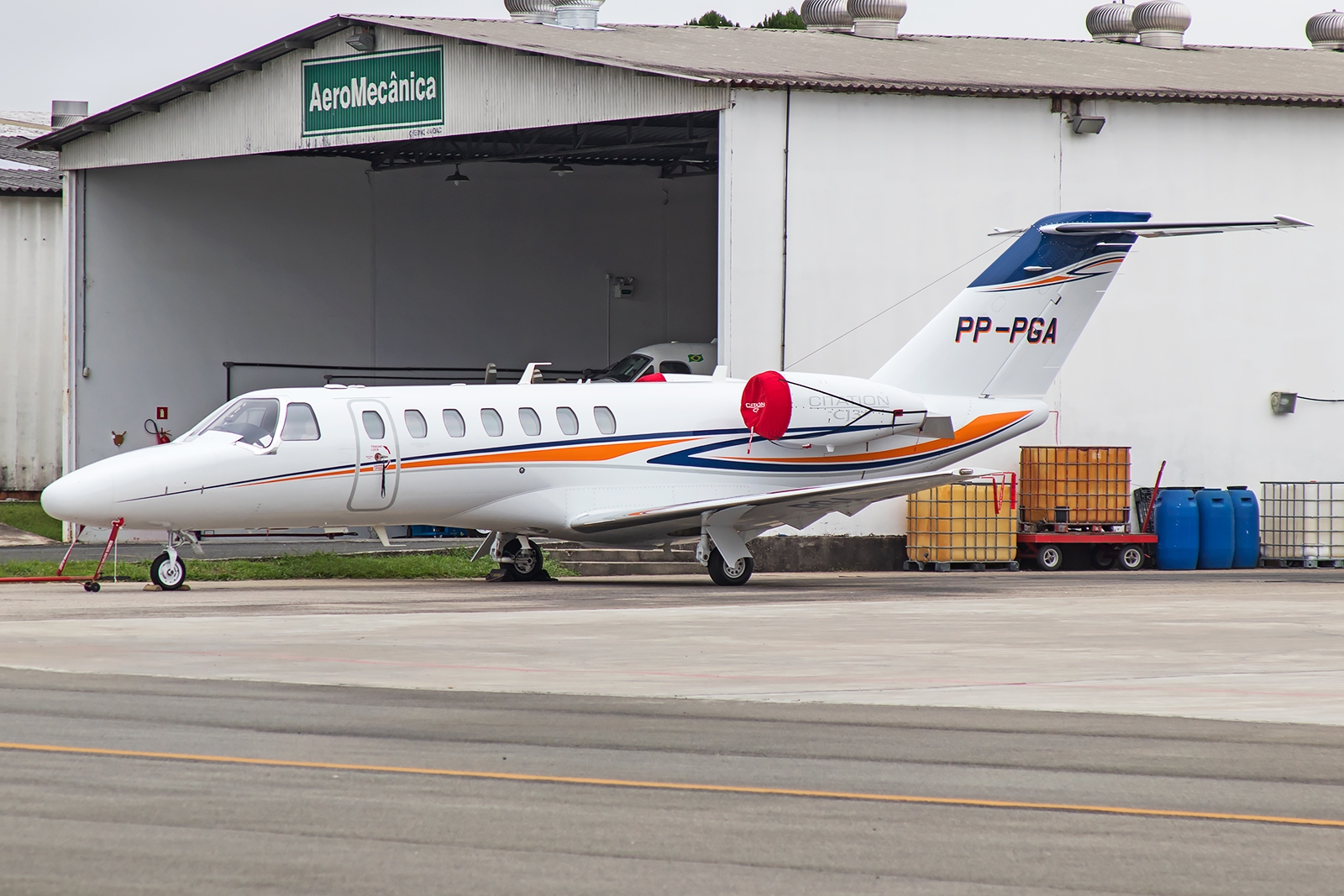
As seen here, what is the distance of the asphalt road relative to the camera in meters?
5.65

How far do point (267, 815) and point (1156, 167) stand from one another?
874 inches

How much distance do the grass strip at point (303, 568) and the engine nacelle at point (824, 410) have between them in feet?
14.4

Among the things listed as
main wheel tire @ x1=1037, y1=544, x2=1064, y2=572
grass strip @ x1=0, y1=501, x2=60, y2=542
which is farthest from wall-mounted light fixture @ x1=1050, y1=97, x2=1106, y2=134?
grass strip @ x1=0, y1=501, x2=60, y2=542

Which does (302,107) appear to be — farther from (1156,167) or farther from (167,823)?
(167,823)

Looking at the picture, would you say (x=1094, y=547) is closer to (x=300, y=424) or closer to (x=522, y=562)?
(x=522, y=562)

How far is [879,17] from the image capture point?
32469 millimetres

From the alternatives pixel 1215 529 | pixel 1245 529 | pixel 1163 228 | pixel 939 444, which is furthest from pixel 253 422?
pixel 1245 529

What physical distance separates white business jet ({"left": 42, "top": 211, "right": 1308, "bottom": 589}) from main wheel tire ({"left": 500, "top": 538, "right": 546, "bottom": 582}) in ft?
0.07

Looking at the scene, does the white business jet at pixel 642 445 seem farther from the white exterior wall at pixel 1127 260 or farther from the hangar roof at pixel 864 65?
the hangar roof at pixel 864 65

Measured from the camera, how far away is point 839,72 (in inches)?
975

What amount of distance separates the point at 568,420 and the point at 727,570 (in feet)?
9.30

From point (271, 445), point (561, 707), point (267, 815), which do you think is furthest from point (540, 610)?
point (267, 815)

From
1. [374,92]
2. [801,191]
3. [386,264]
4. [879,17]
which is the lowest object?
[386,264]

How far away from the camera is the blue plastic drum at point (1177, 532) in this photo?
1003 inches
